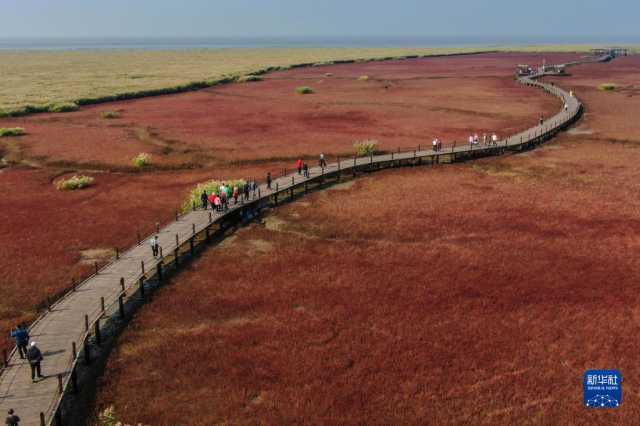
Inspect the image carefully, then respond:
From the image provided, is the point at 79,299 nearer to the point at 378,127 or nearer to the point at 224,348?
the point at 224,348

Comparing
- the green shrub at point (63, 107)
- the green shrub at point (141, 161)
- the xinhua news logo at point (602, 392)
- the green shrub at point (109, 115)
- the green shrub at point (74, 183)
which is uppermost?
the green shrub at point (63, 107)

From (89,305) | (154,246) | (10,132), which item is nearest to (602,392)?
(89,305)

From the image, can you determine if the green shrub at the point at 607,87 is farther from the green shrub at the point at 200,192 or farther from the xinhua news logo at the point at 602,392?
the xinhua news logo at the point at 602,392

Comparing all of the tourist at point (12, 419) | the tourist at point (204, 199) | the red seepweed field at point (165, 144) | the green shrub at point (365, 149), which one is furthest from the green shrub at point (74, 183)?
the tourist at point (12, 419)

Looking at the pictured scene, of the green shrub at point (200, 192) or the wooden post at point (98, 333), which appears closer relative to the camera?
the wooden post at point (98, 333)

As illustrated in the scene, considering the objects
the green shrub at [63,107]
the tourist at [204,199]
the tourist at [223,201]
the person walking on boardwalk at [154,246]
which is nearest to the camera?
the person walking on boardwalk at [154,246]

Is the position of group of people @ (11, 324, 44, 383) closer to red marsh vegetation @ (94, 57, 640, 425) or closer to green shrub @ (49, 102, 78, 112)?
red marsh vegetation @ (94, 57, 640, 425)

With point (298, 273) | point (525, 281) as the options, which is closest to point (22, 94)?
point (298, 273)

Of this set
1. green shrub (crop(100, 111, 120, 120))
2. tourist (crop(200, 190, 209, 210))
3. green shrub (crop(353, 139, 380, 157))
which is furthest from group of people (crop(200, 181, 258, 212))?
green shrub (crop(100, 111, 120, 120))
